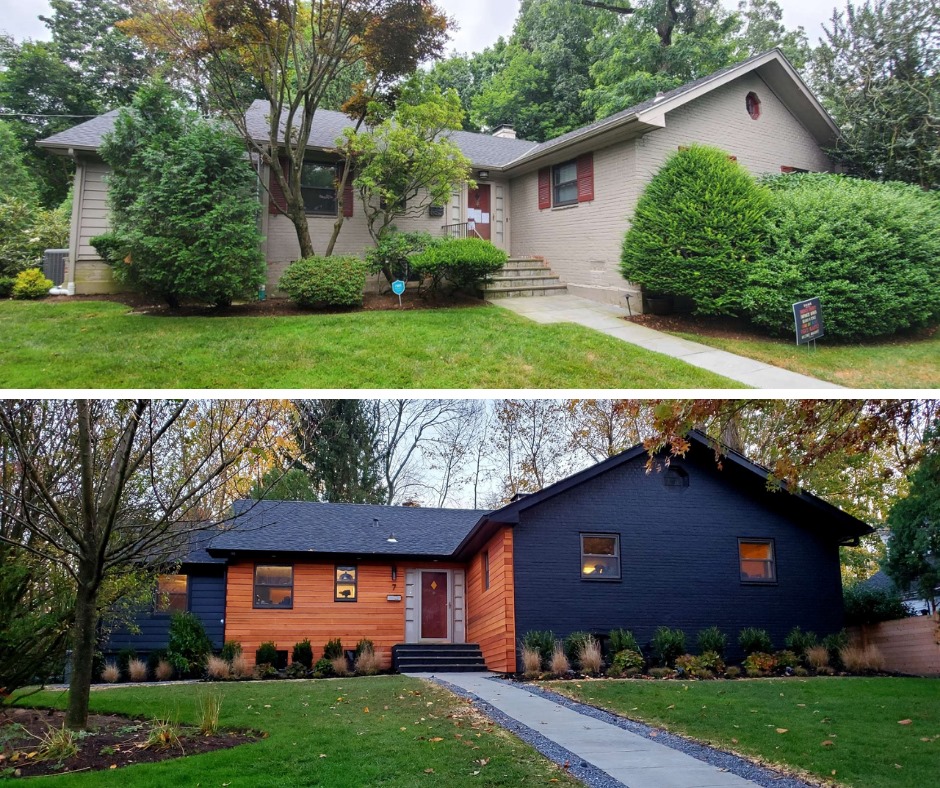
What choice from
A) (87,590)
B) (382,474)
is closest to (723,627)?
(87,590)

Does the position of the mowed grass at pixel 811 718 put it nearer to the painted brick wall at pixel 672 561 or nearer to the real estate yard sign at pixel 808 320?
the painted brick wall at pixel 672 561

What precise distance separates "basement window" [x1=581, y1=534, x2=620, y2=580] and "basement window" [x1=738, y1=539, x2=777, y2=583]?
2385mm

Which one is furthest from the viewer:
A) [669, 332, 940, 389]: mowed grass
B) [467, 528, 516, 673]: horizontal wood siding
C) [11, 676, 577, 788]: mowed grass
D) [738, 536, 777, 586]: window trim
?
[738, 536, 777, 586]: window trim

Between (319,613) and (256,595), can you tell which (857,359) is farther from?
(256,595)

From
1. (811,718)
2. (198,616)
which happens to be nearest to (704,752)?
(811,718)

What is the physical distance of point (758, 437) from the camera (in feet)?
65.4

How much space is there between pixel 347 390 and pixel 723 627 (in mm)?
Answer: 8460

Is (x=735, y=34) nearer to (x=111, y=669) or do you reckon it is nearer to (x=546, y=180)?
(x=546, y=180)

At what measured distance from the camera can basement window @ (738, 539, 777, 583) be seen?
14.0 m

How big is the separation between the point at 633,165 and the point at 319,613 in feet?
35.3

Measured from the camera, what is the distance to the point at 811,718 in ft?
25.5

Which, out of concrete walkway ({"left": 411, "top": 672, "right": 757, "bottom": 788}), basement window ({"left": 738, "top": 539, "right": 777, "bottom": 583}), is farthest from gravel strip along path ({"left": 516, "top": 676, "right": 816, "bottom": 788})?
basement window ({"left": 738, "top": 539, "right": 777, "bottom": 583})

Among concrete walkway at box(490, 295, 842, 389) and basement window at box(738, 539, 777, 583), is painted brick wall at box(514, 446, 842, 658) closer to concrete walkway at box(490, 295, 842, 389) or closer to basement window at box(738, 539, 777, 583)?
basement window at box(738, 539, 777, 583)

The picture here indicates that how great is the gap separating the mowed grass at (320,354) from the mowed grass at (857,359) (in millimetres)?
1577
